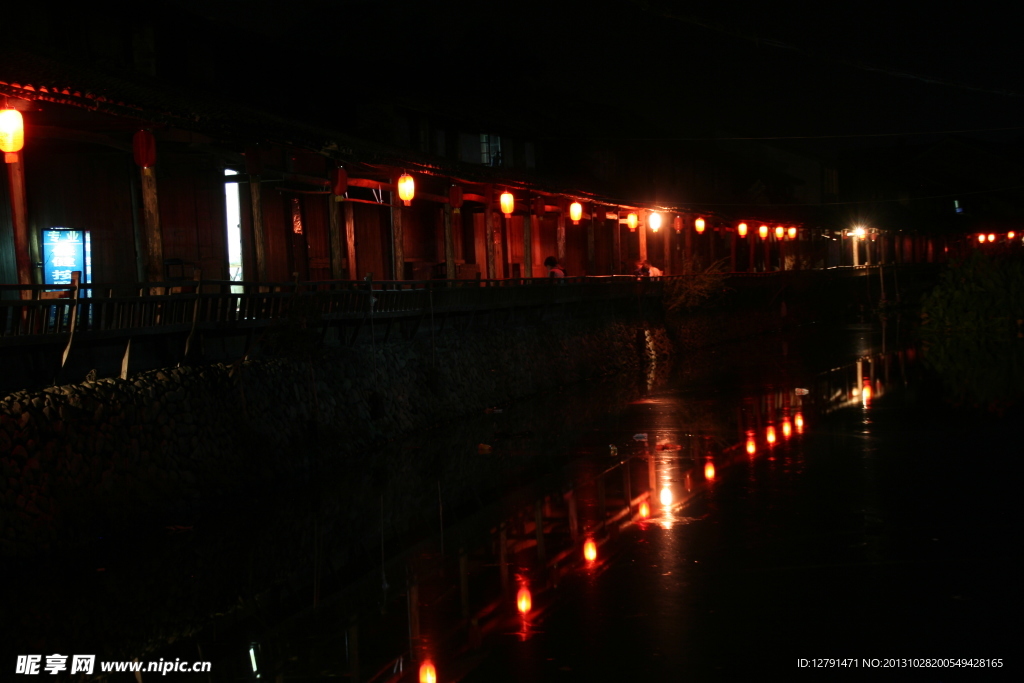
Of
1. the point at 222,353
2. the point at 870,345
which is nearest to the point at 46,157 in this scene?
the point at 222,353

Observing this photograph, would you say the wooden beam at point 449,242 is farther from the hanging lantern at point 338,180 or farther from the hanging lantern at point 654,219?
the hanging lantern at point 654,219

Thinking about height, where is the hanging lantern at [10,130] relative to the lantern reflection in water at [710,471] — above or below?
above

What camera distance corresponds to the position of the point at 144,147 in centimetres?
1290

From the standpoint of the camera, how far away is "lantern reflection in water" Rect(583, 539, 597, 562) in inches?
362

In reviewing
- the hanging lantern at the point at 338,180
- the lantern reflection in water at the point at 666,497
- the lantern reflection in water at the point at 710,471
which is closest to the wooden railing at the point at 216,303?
the hanging lantern at the point at 338,180

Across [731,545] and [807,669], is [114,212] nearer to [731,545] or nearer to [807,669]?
[731,545]

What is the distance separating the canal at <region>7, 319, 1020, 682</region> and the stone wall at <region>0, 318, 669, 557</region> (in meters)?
0.40

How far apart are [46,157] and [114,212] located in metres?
1.47

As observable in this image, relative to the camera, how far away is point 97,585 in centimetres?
884

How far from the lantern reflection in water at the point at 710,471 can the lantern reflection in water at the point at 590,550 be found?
3.41 meters

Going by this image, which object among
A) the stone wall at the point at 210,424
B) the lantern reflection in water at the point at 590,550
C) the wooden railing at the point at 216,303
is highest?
the wooden railing at the point at 216,303

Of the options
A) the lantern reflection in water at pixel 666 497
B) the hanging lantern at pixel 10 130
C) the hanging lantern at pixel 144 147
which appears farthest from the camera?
the hanging lantern at pixel 144 147

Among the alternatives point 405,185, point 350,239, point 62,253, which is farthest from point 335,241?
point 62,253

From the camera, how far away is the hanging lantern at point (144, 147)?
12.9 meters
